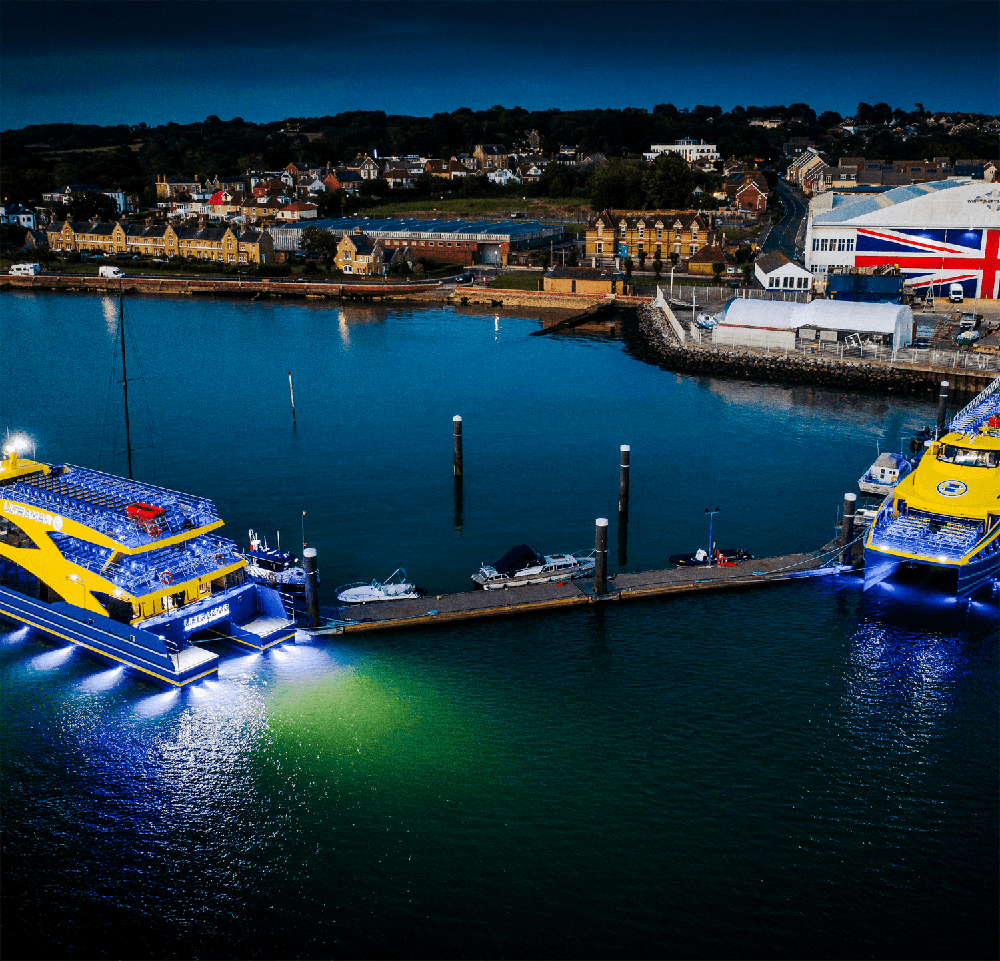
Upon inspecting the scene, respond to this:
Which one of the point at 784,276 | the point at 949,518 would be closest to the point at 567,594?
the point at 949,518

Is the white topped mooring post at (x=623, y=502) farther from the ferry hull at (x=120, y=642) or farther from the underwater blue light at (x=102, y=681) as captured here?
the underwater blue light at (x=102, y=681)

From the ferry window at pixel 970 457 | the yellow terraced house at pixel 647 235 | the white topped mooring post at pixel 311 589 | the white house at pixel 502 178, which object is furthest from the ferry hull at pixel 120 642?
the white house at pixel 502 178

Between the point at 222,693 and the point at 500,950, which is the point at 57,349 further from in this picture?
the point at 500,950

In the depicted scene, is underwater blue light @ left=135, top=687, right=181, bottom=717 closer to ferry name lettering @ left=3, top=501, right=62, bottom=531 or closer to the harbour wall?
ferry name lettering @ left=3, top=501, right=62, bottom=531

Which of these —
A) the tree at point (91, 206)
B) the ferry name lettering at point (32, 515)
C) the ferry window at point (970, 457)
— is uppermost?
the tree at point (91, 206)

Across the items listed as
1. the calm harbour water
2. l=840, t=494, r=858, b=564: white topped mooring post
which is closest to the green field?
the calm harbour water

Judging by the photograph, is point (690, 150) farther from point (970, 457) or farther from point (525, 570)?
point (525, 570)

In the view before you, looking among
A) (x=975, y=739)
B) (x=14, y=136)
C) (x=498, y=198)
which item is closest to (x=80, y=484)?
(x=975, y=739)
